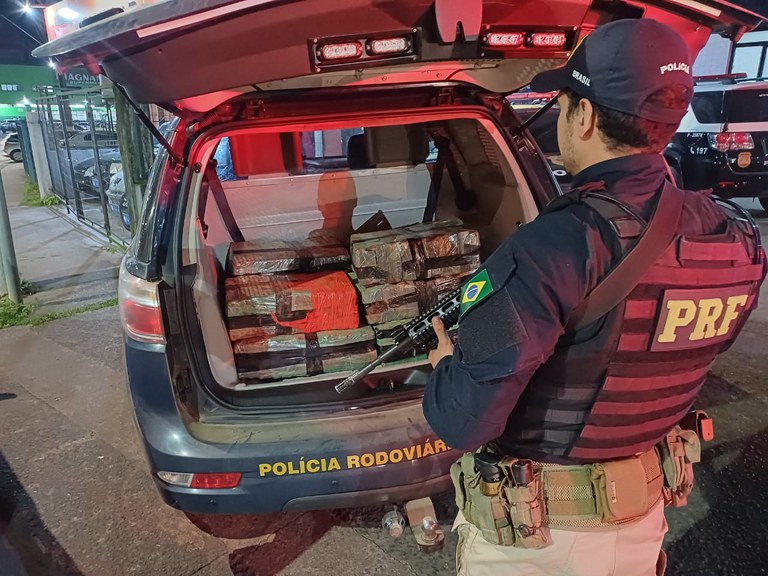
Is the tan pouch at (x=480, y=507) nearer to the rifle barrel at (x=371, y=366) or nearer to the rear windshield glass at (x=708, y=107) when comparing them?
the rifle barrel at (x=371, y=366)

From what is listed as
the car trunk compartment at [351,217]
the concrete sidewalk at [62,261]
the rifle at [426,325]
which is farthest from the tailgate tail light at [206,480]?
the concrete sidewalk at [62,261]

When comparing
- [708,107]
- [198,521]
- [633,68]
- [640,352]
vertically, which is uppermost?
[633,68]

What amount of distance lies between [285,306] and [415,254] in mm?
712

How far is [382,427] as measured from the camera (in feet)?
7.31

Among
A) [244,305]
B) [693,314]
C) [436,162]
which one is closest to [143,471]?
[244,305]

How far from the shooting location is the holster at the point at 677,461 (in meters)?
1.47

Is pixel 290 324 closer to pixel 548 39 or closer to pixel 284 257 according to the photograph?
pixel 284 257

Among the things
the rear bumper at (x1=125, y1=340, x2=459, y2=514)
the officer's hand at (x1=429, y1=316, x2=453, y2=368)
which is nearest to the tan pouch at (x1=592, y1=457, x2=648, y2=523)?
the officer's hand at (x1=429, y1=316, x2=453, y2=368)

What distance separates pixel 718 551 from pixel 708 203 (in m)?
1.75

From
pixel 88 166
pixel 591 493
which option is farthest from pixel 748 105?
pixel 88 166

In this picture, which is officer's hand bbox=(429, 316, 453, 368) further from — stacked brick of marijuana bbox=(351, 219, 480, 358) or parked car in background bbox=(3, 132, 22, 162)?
parked car in background bbox=(3, 132, 22, 162)

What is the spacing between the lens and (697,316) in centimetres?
123

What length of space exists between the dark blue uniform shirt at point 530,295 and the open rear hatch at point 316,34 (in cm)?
87

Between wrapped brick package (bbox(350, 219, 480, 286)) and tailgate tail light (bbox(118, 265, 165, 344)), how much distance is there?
43.0 inches
